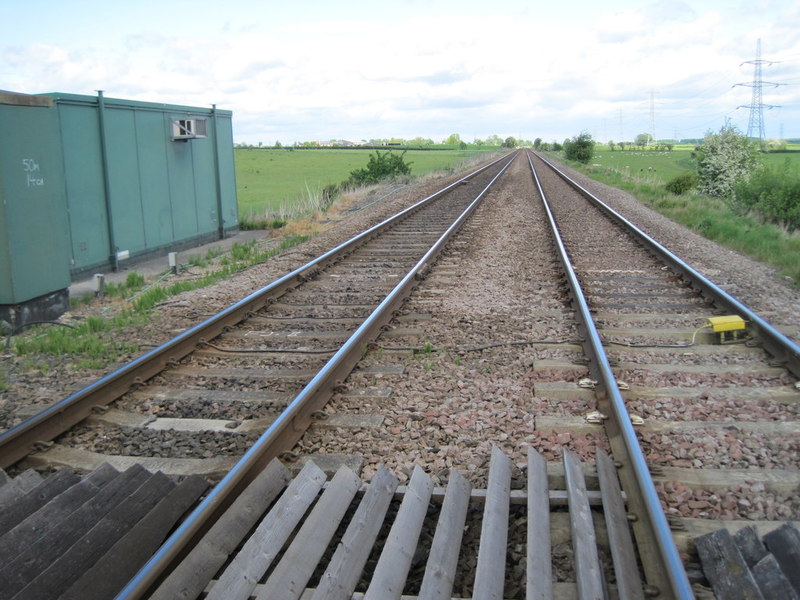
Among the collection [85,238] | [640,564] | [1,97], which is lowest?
[640,564]

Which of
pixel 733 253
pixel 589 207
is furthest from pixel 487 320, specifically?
pixel 589 207

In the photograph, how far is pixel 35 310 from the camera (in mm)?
8445

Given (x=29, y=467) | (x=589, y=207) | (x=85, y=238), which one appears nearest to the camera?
(x=29, y=467)

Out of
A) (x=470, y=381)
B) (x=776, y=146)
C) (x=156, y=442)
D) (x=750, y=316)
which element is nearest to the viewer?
(x=156, y=442)

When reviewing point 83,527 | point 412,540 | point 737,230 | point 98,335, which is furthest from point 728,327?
point 737,230

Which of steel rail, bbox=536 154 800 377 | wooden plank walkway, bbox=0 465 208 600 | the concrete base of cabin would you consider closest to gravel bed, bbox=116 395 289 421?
wooden plank walkway, bbox=0 465 208 600

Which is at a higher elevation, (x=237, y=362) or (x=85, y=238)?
(x=85, y=238)

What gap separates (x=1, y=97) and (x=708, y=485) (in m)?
8.08

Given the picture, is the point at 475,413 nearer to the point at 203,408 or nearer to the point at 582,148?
the point at 203,408

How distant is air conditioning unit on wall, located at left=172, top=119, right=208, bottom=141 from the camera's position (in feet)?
46.6

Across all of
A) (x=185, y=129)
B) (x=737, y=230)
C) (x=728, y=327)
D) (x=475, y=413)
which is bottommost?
(x=475, y=413)

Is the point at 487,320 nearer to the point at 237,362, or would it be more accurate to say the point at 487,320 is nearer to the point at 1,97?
the point at 237,362

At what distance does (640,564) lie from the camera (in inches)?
123

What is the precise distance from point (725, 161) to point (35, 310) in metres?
25.8
